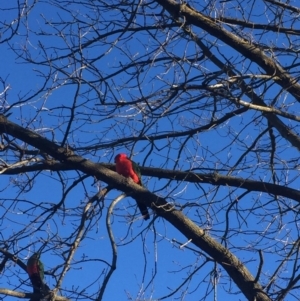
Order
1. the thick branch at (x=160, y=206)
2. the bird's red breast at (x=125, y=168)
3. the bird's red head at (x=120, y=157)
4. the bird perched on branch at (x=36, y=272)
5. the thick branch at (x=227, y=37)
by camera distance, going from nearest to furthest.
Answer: the bird perched on branch at (x=36, y=272) → the thick branch at (x=160, y=206) → the thick branch at (x=227, y=37) → the bird's red breast at (x=125, y=168) → the bird's red head at (x=120, y=157)

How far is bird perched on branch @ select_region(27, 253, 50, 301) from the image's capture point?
5.46 metres

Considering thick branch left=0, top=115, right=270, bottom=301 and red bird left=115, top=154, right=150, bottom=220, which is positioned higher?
red bird left=115, top=154, right=150, bottom=220

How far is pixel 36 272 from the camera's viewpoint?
224 inches

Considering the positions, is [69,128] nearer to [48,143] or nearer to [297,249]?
[48,143]

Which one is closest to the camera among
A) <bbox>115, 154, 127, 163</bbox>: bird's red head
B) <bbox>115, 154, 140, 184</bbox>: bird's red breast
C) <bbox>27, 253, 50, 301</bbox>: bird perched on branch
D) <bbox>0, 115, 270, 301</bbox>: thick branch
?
<bbox>27, 253, 50, 301</bbox>: bird perched on branch

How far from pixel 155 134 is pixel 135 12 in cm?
106

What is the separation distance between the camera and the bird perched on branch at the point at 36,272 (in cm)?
546

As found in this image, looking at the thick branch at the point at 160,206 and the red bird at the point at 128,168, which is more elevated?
the red bird at the point at 128,168

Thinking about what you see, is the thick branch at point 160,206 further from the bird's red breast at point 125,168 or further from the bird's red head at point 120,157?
the bird's red head at point 120,157

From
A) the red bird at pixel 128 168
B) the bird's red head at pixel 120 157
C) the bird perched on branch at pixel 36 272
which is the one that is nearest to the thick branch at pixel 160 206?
the red bird at pixel 128 168

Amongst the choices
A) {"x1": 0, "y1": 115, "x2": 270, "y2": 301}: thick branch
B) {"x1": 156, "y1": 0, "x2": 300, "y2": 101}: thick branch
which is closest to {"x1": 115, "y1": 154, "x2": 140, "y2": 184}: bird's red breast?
{"x1": 0, "y1": 115, "x2": 270, "y2": 301}: thick branch

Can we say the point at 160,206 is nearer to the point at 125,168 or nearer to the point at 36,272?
the point at 125,168

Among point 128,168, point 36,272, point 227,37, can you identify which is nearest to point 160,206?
point 128,168

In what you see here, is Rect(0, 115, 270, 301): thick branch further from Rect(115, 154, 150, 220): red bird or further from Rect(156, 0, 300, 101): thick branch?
Rect(156, 0, 300, 101): thick branch
